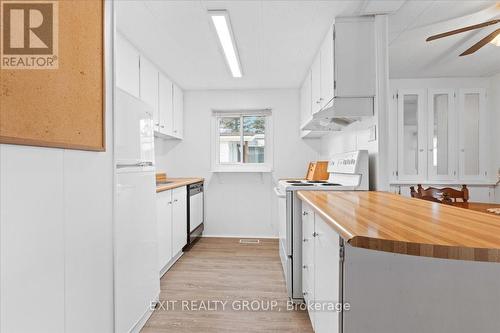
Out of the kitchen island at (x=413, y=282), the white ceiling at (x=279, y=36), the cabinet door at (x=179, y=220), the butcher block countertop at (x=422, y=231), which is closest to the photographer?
the butcher block countertop at (x=422, y=231)

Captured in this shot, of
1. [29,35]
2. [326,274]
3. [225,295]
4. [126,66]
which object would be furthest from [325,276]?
[126,66]

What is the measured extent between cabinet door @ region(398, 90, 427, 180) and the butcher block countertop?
309 centimetres

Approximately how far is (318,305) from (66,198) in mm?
1362

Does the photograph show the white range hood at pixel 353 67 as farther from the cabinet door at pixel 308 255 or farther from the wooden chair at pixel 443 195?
the wooden chair at pixel 443 195

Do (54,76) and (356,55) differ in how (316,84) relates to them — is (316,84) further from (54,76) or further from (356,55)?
(54,76)

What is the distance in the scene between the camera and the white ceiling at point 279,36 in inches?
83.6

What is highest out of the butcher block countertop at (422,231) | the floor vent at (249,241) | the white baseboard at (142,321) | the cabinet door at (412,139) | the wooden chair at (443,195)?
the cabinet door at (412,139)

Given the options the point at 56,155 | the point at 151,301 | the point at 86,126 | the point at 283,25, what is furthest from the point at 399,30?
the point at 151,301

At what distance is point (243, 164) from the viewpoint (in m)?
4.53

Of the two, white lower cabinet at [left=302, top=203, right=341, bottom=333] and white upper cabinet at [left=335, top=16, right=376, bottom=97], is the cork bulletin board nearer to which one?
white lower cabinet at [left=302, top=203, right=341, bottom=333]

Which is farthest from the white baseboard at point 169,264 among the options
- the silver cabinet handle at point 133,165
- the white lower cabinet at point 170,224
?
the silver cabinet handle at point 133,165

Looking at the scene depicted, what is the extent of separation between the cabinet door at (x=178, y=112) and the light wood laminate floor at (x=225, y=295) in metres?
1.76

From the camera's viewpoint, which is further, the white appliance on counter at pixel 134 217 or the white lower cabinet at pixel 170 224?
the white lower cabinet at pixel 170 224

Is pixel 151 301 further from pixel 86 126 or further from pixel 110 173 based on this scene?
pixel 86 126
